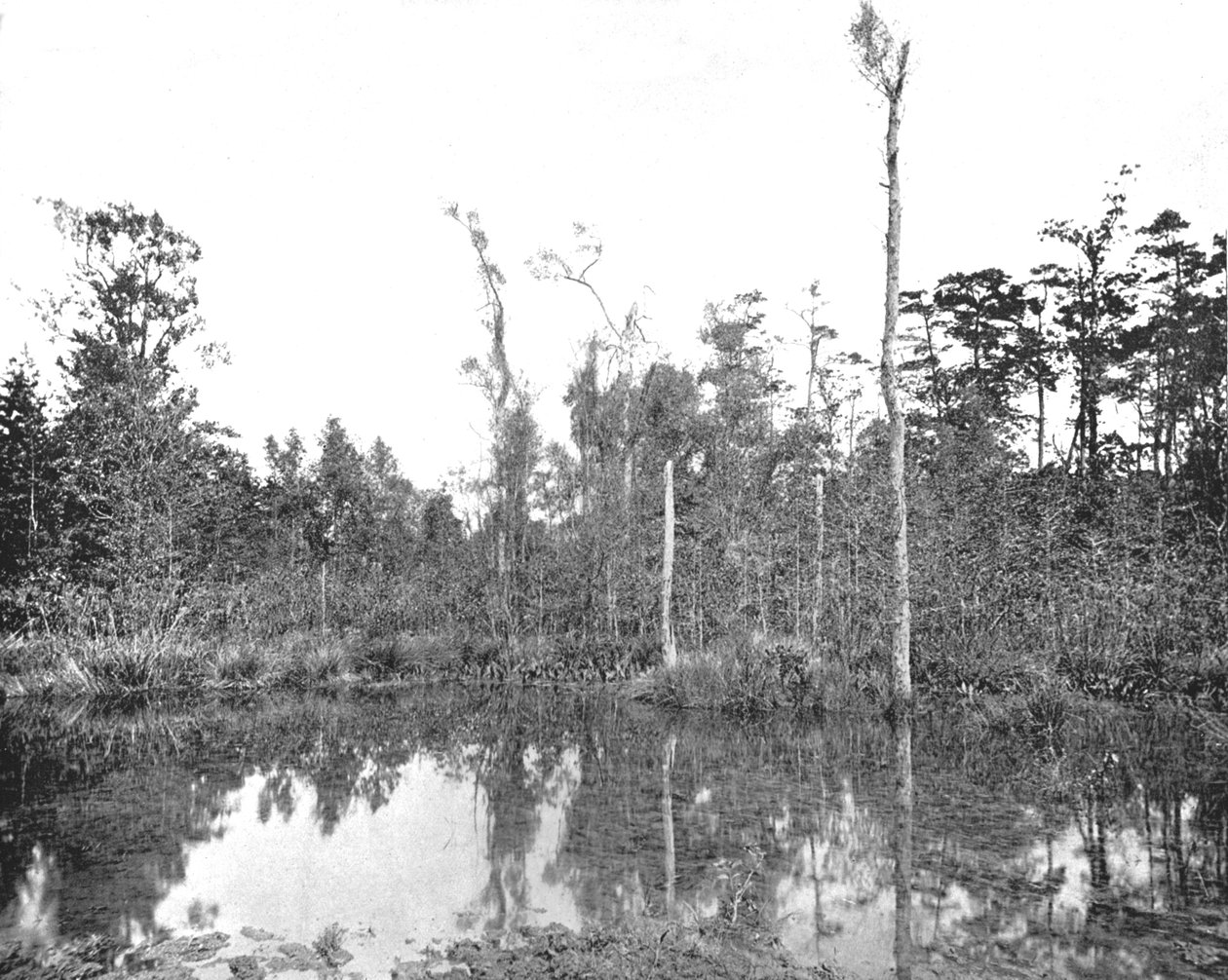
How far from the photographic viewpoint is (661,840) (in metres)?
5.59

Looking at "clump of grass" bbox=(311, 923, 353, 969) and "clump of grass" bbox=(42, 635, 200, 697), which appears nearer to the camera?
"clump of grass" bbox=(311, 923, 353, 969)

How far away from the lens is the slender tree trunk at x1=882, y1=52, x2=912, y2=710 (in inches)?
440

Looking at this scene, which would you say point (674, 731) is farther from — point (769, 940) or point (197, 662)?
point (197, 662)

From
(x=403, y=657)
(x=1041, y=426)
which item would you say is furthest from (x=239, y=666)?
(x=1041, y=426)

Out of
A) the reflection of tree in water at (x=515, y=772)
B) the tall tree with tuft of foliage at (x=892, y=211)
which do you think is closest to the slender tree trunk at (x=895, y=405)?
the tall tree with tuft of foliage at (x=892, y=211)

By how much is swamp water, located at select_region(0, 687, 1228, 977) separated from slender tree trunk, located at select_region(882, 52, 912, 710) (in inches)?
65.6

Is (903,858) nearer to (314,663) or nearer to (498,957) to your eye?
(498,957)

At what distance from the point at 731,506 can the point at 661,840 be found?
12.9 metres

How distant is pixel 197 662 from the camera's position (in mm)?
13891

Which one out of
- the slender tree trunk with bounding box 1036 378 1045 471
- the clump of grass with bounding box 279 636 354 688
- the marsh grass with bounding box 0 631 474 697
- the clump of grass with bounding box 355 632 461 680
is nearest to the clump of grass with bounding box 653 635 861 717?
the clump of grass with bounding box 355 632 461 680

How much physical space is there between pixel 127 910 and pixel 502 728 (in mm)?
6617

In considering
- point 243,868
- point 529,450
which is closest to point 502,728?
point 243,868

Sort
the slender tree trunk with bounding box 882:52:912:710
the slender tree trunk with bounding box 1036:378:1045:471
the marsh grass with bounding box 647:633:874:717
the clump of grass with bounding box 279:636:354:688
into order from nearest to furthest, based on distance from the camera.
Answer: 1. the slender tree trunk with bounding box 882:52:912:710
2. the marsh grass with bounding box 647:633:874:717
3. the clump of grass with bounding box 279:636:354:688
4. the slender tree trunk with bounding box 1036:378:1045:471

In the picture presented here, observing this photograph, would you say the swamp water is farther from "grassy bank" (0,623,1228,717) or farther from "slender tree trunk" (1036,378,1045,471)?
"slender tree trunk" (1036,378,1045,471)
